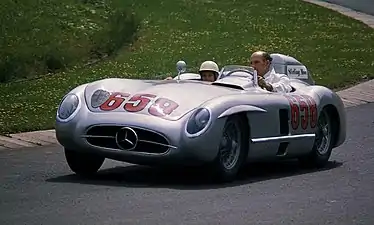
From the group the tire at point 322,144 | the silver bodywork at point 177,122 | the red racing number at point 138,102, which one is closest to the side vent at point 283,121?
the silver bodywork at point 177,122

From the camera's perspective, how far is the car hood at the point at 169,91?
9341 millimetres

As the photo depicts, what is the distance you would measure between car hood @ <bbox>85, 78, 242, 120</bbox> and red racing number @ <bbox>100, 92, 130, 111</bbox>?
0.09ft

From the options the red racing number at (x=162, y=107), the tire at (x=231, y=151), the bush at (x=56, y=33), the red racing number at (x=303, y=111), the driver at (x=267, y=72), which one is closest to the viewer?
the red racing number at (x=162, y=107)

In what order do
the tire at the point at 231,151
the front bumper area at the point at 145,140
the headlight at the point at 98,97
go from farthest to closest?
the headlight at the point at 98,97
the tire at the point at 231,151
the front bumper area at the point at 145,140

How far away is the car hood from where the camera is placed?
9.34 m

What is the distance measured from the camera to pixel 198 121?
9164mm

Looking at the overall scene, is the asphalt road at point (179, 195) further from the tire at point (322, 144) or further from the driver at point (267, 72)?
the driver at point (267, 72)

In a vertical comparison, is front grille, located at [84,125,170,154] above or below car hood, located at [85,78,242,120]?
below

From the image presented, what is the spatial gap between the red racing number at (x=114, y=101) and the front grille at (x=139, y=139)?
0.21 metres

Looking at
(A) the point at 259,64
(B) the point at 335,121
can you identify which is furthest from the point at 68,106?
(B) the point at 335,121

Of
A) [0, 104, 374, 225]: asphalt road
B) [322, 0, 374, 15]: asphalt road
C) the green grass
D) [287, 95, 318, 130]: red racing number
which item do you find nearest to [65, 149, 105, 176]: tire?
[0, 104, 374, 225]: asphalt road

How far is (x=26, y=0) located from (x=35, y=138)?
13396 millimetres

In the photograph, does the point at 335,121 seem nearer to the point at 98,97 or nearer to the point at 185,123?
the point at 185,123

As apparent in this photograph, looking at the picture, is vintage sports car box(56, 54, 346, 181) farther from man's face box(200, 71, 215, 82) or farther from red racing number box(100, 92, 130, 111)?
man's face box(200, 71, 215, 82)
